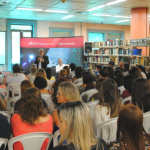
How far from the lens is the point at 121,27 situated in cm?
1577

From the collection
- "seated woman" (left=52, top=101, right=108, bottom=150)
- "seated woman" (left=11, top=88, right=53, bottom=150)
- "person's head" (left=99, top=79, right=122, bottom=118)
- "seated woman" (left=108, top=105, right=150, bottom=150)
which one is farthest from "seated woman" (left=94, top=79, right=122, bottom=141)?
"seated woman" (left=52, top=101, right=108, bottom=150)

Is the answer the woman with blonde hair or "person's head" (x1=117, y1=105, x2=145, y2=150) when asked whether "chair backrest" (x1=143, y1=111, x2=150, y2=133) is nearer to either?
the woman with blonde hair

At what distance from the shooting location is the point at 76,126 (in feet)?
4.31

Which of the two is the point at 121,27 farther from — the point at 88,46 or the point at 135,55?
the point at 135,55

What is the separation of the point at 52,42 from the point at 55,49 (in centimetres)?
40

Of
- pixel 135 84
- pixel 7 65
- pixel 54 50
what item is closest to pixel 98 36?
pixel 54 50

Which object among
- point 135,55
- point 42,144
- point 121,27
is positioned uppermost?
point 121,27

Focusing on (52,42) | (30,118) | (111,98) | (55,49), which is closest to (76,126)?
(30,118)

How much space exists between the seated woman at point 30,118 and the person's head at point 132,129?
1028 mm

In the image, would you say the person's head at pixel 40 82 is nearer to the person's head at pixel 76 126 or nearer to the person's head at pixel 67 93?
the person's head at pixel 67 93

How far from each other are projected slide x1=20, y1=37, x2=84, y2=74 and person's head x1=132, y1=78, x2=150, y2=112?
26.9 feet

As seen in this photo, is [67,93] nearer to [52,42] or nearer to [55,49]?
[55,49]

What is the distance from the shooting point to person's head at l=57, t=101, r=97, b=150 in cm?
131

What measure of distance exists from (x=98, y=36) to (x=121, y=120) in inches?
563
